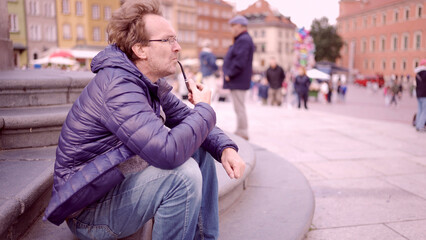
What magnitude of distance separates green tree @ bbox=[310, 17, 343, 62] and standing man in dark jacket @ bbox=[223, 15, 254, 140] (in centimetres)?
5955

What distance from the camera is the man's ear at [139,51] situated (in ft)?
5.89

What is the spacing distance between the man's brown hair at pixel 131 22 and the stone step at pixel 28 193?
2.88ft

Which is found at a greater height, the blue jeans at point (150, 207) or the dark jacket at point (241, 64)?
the dark jacket at point (241, 64)

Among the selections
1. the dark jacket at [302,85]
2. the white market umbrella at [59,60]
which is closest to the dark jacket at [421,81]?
the dark jacket at [302,85]

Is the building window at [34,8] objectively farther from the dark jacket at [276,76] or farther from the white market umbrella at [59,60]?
the white market umbrella at [59,60]

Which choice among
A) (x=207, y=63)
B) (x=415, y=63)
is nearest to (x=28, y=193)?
(x=415, y=63)

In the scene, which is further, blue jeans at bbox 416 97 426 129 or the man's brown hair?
blue jeans at bbox 416 97 426 129

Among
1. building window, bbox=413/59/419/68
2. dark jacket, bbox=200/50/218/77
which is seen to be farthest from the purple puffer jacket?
dark jacket, bbox=200/50/218/77

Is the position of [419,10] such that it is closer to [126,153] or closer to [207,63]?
[207,63]

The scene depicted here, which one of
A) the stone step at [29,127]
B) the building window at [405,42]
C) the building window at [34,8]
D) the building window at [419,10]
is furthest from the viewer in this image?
the building window at [405,42]

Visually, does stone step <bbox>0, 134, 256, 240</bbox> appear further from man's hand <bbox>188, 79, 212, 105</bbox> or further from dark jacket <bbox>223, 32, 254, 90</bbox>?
dark jacket <bbox>223, 32, 254, 90</bbox>

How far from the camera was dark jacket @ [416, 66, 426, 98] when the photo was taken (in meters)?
7.48

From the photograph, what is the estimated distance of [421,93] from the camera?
7.61 metres

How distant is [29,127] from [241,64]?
152 inches
